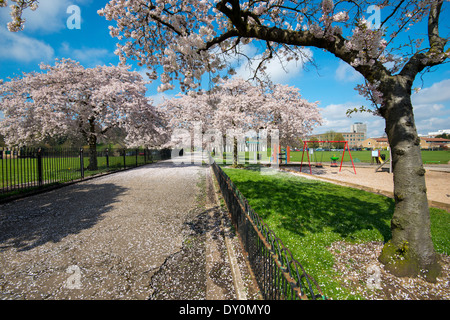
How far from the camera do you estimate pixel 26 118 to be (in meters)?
16.0

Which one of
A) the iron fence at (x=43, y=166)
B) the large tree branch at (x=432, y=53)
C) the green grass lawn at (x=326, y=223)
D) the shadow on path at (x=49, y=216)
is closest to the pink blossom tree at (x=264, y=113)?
the iron fence at (x=43, y=166)

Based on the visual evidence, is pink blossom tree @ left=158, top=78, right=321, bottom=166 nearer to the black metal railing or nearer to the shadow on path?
the shadow on path

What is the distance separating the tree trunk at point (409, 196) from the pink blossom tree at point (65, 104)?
17.3 m

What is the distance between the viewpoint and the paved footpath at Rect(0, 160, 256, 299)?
9.16ft

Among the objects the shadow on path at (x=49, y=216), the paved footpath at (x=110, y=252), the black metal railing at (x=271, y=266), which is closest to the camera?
the black metal railing at (x=271, y=266)

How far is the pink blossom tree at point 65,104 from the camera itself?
15.3 meters

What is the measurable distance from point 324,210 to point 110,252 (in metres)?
5.33

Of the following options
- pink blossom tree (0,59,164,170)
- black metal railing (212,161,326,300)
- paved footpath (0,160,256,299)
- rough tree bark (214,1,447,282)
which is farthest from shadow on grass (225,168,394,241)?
pink blossom tree (0,59,164,170)

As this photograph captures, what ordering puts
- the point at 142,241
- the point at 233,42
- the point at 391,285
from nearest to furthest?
the point at 391,285 < the point at 142,241 < the point at 233,42

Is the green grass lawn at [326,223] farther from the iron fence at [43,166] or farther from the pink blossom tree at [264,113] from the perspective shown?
the pink blossom tree at [264,113]

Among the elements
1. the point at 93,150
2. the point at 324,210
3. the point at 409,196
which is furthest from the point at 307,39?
the point at 93,150
